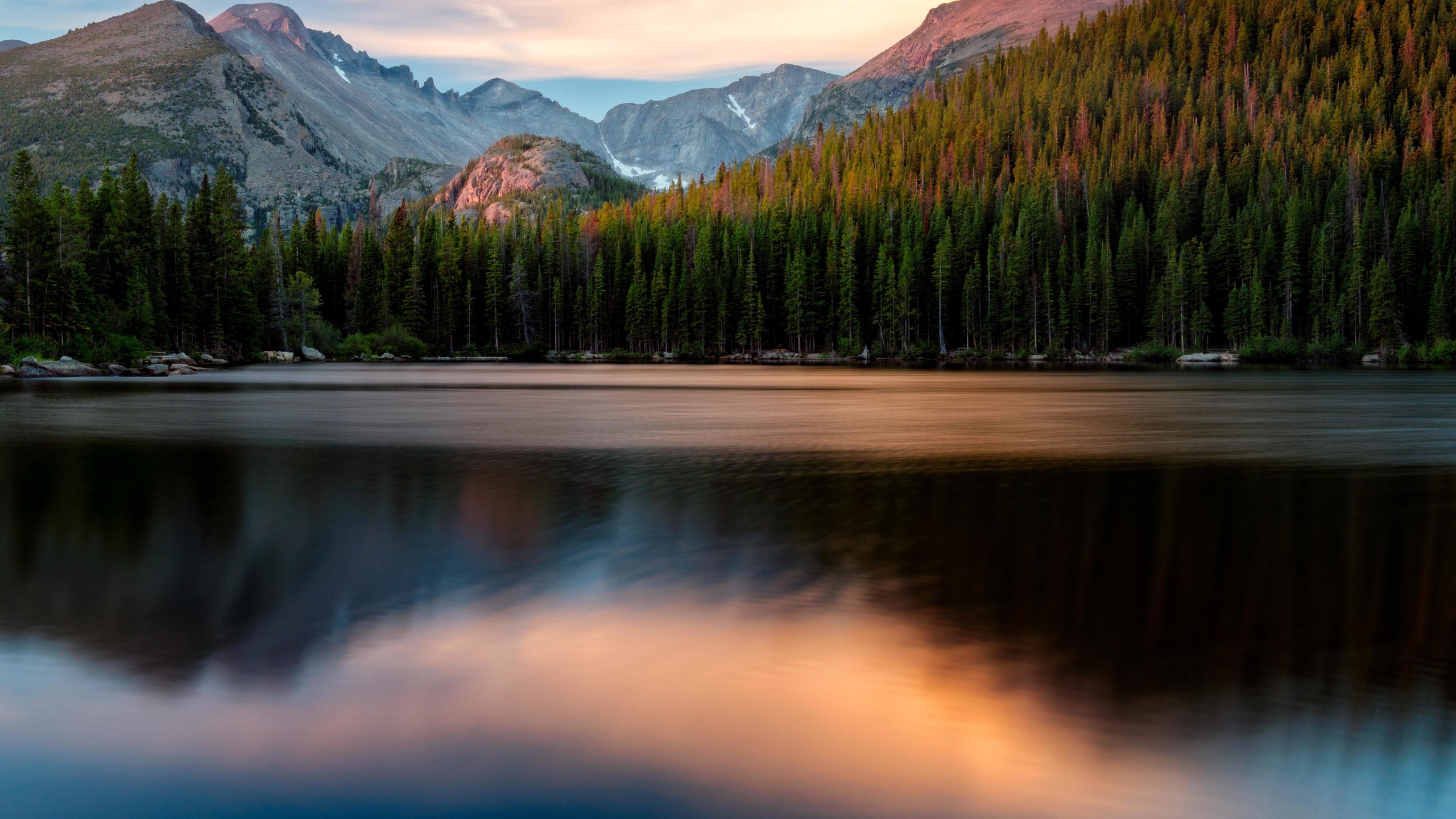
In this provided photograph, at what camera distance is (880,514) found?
14.6 metres

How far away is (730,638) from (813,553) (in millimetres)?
3790

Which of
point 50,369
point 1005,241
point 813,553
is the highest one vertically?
point 1005,241

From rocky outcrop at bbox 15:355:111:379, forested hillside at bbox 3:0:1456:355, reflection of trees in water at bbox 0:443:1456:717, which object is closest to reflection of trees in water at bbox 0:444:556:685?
reflection of trees in water at bbox 0:443:1456:717

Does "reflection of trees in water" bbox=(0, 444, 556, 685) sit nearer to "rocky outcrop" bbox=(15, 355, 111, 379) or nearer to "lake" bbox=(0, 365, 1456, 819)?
"lake" bbox=(0, 365, 1456, 819)

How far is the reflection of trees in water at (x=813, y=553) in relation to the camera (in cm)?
788

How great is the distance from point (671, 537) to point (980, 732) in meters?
7.23

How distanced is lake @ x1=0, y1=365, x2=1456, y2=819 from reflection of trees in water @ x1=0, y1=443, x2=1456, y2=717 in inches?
2.7

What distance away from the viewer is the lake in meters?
5.46

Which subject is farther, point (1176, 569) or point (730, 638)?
point (1176, 569)

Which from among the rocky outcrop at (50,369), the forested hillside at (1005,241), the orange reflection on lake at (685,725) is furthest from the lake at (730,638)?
the forested hillside at (1005,241)

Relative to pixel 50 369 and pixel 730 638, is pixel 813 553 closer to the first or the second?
pixel 730 638

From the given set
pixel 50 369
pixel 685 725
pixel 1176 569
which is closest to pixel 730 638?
pixel 685 725

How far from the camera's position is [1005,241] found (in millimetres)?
118938

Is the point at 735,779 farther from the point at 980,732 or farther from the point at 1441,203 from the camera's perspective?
the point at 1441,203
